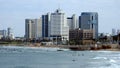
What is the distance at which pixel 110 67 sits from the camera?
186 ft

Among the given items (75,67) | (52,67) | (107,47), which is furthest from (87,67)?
(107,47)

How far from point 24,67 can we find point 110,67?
13026 millimetres

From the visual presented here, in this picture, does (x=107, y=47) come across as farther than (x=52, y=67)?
Yes

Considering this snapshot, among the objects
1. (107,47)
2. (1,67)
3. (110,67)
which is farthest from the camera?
(107,47)

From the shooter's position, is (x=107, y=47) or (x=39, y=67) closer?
(x=39, y=67)

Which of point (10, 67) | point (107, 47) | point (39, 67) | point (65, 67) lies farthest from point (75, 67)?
point (107, 47)

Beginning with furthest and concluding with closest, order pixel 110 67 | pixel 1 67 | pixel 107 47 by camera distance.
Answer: pixel 107 47
pixel 1 67
pixel 110 67

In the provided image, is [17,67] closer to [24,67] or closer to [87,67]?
[24,67]

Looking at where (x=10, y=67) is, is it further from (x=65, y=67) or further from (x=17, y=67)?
(x=65, y=67)

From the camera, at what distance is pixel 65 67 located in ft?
191

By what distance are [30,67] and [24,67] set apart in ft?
2.99

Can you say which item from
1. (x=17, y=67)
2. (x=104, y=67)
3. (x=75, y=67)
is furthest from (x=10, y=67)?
(x=104, y=67)

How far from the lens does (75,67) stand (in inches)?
Result: 2266

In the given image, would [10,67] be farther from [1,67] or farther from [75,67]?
[75,67]
